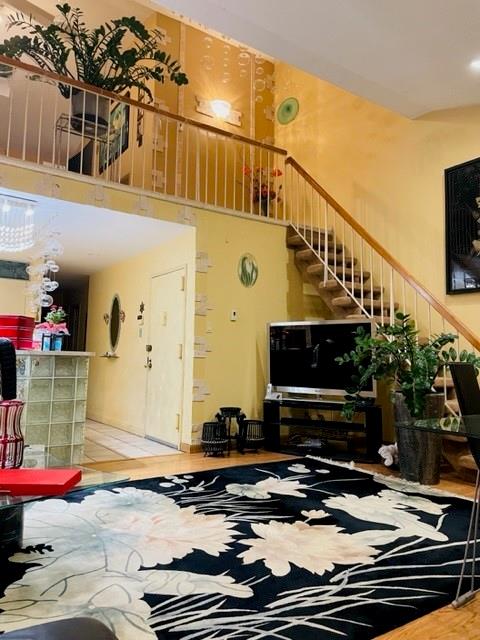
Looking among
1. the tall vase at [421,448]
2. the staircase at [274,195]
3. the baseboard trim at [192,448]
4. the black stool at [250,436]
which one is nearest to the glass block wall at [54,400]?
the baseboard trim at [192,448]

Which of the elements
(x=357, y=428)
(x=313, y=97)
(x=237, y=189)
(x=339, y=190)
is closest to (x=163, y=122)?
(x=237, y=189)

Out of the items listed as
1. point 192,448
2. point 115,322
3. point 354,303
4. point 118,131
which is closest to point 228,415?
point 192,448

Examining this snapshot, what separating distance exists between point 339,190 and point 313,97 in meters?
1.67

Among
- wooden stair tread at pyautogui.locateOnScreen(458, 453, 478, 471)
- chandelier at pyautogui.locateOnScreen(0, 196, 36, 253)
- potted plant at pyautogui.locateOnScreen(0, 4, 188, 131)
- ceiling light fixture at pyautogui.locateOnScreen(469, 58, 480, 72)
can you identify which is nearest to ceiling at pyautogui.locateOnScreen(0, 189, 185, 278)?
chandelier at pyautogui.locateOnScreen(0, 196, 36, 253)

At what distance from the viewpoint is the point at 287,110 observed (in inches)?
280

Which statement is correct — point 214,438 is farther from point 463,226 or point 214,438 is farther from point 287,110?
point 287,110

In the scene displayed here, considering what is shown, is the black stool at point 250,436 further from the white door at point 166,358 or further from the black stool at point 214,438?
the white door at point 166,358

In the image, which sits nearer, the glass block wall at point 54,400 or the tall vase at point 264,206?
the glass block wall at point 54,400

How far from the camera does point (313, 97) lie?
6633mm

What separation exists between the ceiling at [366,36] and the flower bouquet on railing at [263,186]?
203 centimetres

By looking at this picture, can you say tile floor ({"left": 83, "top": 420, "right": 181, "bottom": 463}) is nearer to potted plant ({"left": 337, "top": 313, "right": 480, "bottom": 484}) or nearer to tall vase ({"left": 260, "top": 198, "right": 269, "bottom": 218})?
potted plant ({"left": 337, "top": 313, "right": 480, "bottom": 484})

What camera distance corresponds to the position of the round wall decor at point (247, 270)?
16.9ft

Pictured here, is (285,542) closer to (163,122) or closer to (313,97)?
(163,122)

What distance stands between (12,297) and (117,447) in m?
2.90
